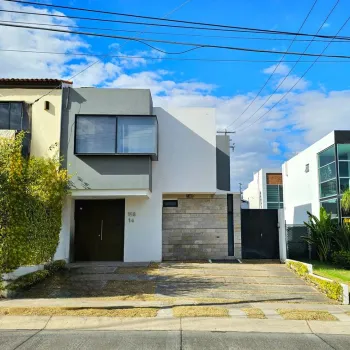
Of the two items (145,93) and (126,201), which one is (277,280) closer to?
(126,201)

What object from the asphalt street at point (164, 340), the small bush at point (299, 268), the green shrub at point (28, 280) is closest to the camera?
the asphalt street at point (164, 340)

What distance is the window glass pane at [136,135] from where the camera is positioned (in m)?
13.3

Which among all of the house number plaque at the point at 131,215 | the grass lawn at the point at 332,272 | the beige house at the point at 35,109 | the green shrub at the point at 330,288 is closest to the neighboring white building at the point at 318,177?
the grass lawn at the point at 332,272

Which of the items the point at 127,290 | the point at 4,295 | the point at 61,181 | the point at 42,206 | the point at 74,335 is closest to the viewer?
the point at 74,335

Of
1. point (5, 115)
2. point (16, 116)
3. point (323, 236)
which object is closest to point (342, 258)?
point (323, 236)

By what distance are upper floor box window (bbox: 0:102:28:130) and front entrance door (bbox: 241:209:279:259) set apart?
9270mm

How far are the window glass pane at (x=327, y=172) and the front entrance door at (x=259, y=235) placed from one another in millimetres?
7096

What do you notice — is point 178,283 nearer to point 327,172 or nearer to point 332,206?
point 332,206

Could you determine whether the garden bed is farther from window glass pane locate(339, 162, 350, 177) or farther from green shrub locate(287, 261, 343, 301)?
window glass pane locate(339, 162, 350, 177)

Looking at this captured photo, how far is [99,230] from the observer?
14.9m

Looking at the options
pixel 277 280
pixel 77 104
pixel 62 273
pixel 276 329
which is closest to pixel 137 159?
pixel 77 104

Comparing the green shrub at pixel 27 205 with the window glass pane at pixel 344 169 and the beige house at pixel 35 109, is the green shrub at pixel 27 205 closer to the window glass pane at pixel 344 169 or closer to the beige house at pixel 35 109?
the beige house at pixel 35 109

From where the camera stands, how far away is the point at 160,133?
15227mm

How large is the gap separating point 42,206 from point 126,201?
Result: 4117 mm
